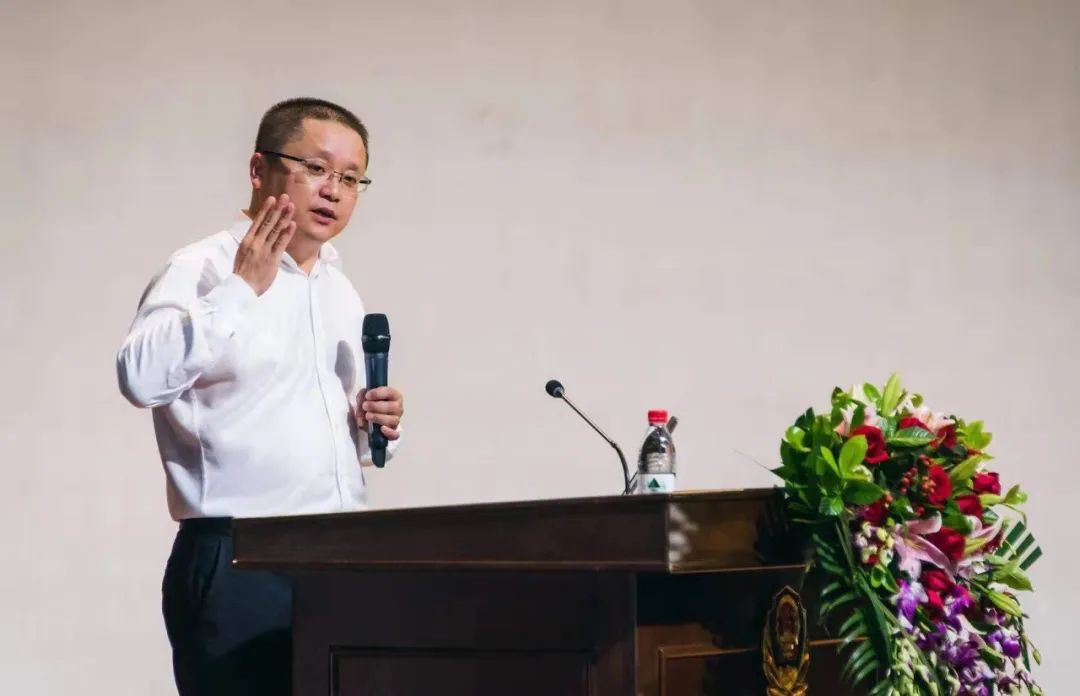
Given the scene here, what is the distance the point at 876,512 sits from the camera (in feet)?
5.55

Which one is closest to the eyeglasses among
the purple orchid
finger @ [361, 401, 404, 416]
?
finger @ [361, 401, 404, 416]

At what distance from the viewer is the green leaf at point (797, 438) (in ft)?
5.62

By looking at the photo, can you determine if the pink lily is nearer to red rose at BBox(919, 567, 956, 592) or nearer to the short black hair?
red rose at BBox(919, 567, 956, 592)

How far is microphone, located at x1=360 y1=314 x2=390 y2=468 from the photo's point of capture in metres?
2.32

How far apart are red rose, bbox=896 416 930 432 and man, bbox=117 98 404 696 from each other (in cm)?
89

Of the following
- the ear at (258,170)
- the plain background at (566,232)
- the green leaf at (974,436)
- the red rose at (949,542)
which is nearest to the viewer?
the red rose at (949,542)

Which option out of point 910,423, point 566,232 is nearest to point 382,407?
point 910,423

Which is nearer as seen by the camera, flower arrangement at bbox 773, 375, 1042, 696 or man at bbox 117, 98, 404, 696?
flower arrangement at bbox 773, 375, 1042, 696

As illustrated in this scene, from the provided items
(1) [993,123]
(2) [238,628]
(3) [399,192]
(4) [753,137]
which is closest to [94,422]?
(3) [399,192]

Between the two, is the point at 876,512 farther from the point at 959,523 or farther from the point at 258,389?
the point at 258,389

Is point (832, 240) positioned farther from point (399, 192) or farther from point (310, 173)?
point (310, 173)

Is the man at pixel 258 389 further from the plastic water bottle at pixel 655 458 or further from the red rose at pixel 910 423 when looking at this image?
the red rose at pixel 910 423

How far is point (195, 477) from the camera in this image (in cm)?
227

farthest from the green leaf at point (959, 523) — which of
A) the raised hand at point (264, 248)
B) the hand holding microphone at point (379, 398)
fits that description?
the raised hand at point (264, 248)
